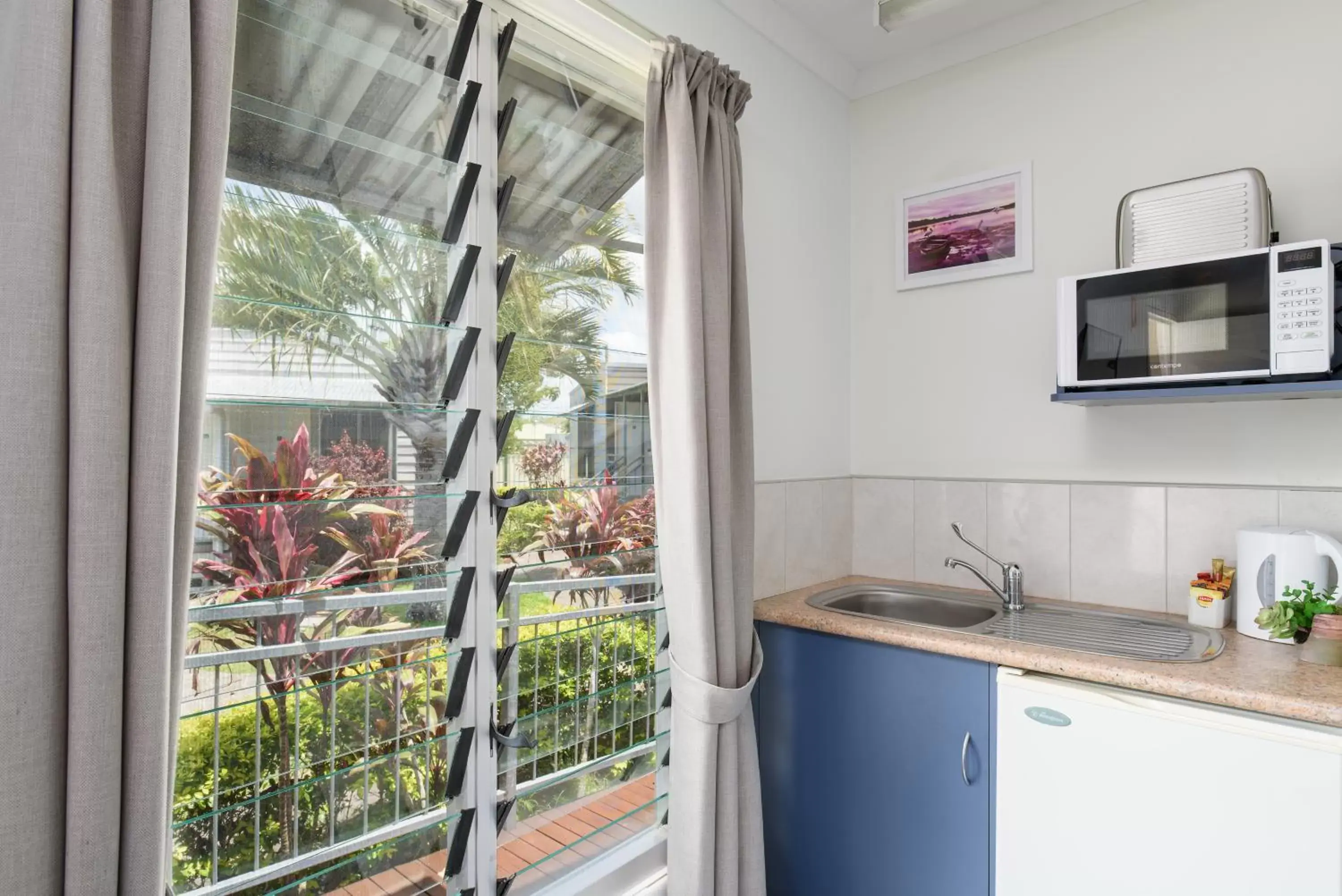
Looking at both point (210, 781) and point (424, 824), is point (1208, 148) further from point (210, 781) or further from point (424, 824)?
point (210, 781)

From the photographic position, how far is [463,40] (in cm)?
143

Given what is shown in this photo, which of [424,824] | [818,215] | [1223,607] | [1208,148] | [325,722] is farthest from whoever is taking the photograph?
[818,215]

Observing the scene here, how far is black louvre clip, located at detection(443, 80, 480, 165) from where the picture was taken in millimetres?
1439

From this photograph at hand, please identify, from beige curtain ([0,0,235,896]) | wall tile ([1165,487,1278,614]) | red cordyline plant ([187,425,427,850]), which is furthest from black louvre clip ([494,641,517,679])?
wall tile ([1165,487,1278,614])

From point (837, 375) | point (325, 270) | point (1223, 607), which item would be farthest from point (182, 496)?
point (1223, 607)

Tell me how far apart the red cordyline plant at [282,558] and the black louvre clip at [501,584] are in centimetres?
24

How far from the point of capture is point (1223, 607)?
1.78 metres

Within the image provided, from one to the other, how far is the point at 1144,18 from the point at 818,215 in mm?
1011

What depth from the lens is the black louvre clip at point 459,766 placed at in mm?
1427

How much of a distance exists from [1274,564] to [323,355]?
2058mm

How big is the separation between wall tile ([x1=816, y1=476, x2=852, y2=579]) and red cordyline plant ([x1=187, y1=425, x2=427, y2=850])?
1513 mm

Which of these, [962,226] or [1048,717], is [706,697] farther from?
[962,226]

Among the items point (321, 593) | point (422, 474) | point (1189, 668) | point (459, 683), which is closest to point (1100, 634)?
point (1189, 668)

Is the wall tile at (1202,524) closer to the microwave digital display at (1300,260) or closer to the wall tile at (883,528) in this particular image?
the microwave digital display at (1300,260)
